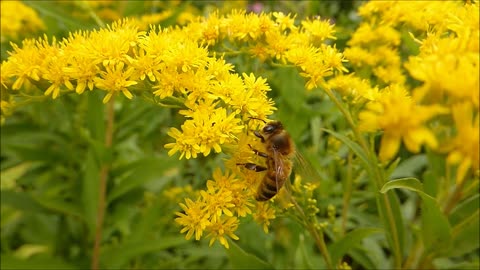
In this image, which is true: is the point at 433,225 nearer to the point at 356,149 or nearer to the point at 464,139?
the point at 356,149

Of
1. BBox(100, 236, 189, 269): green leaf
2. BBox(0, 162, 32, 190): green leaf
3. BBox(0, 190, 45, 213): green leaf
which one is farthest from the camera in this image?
BBox(0, 162, 32, 190): green leaf

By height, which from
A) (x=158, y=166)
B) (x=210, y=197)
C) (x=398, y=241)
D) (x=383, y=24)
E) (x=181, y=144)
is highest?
(x=383, y=24)

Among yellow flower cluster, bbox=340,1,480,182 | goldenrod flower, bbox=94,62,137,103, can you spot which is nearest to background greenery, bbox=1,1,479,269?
goldenrod flower, bbox=94,62,137,103

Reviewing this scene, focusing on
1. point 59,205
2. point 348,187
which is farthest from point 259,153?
point 59,205

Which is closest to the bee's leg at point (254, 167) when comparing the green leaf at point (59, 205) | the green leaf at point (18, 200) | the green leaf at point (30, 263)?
the green leaf at point (30, 263)

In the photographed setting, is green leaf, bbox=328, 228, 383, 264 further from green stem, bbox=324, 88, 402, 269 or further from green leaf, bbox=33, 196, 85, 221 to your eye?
green leaf, bbox=33, 196, 85, 221

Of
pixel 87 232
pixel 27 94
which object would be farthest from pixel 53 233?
pixel 27 94

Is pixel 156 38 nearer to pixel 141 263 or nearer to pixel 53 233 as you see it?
pixel 141 263
